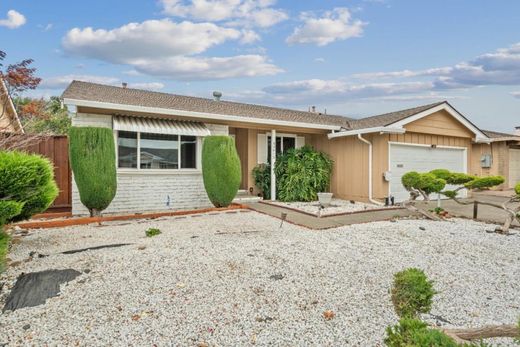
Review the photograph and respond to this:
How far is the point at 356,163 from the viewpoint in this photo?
12406 mm

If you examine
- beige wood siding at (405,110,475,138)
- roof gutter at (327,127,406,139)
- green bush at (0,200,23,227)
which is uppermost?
beige wood siding at (405,110,475,138)

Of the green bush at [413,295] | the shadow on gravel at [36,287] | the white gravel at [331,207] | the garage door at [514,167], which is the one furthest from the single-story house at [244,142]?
the green bush at [413,295]

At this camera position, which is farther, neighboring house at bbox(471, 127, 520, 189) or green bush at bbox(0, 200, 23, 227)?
neighboring house at bbox(471, 127, 520, 189)

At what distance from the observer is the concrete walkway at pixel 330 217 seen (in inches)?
311

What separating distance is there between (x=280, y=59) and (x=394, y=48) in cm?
499

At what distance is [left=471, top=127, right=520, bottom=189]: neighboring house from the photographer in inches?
623

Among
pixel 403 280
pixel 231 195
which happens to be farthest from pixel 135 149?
pixel 403 280

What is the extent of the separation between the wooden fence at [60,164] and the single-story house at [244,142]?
1.55 ft

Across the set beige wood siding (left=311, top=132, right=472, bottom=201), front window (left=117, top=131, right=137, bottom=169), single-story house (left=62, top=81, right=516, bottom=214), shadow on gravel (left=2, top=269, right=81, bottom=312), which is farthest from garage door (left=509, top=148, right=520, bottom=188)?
shadow on gravel (left=2, top=269, right=81, bottom=312)

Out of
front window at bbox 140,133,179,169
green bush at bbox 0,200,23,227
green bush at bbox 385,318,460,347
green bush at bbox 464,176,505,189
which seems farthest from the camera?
front window at bbox 140,133,179,169

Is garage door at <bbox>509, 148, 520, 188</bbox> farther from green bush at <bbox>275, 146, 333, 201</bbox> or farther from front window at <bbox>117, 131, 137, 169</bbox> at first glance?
front window at <bbox>117, 131, 137, 169</bbox>

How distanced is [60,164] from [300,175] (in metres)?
8.05

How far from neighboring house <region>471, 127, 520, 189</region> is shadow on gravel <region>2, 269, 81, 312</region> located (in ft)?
56.3

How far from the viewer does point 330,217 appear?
8820 millimetres
